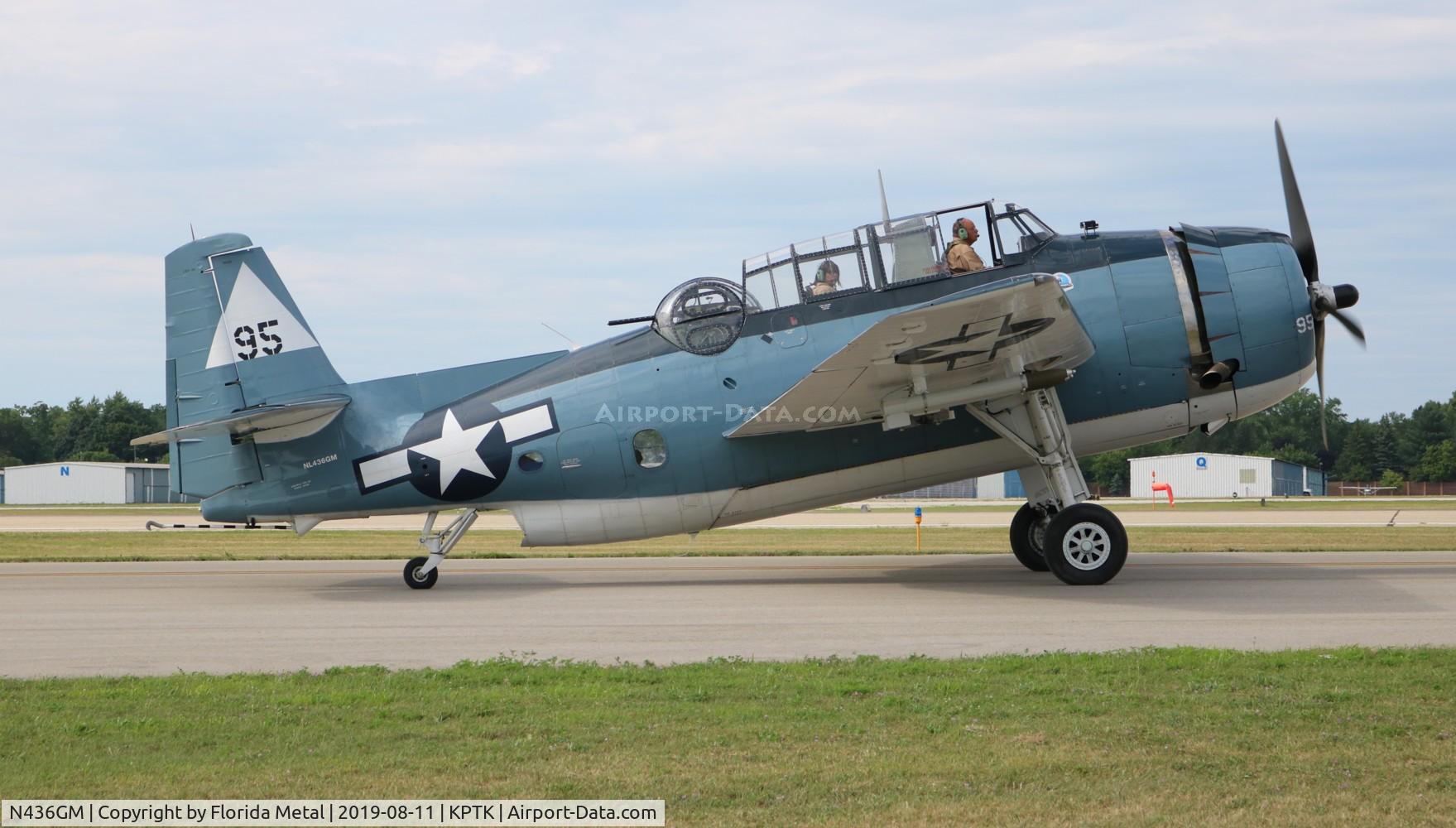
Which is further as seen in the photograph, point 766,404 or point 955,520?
point 955,520

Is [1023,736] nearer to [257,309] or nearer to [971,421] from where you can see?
[971,421]

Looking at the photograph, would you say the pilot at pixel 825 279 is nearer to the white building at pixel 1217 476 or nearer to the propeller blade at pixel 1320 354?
the propeller blade at pixel 1320 354

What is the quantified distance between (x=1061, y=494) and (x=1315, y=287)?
4.19 meters

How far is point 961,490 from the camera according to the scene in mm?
90062

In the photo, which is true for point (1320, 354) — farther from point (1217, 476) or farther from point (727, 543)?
point (1217, 476)

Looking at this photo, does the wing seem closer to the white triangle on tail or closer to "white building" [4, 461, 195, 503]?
the white triangle on tail

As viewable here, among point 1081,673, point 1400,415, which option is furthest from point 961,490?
point 1081,673

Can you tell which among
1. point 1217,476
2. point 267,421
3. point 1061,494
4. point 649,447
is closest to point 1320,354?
point 1061,494

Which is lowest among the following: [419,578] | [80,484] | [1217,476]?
[1217,476]

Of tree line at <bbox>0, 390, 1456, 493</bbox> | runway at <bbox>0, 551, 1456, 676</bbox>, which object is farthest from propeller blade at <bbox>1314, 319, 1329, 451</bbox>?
tree line at <bbox>0, 390, 1456, 493</bbox>

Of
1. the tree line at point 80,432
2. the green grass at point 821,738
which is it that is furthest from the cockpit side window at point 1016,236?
the tree line at point 80,432

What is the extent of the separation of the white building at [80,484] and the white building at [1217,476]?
68.8 m

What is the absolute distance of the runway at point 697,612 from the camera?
33.5 feet

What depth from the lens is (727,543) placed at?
26094mm
